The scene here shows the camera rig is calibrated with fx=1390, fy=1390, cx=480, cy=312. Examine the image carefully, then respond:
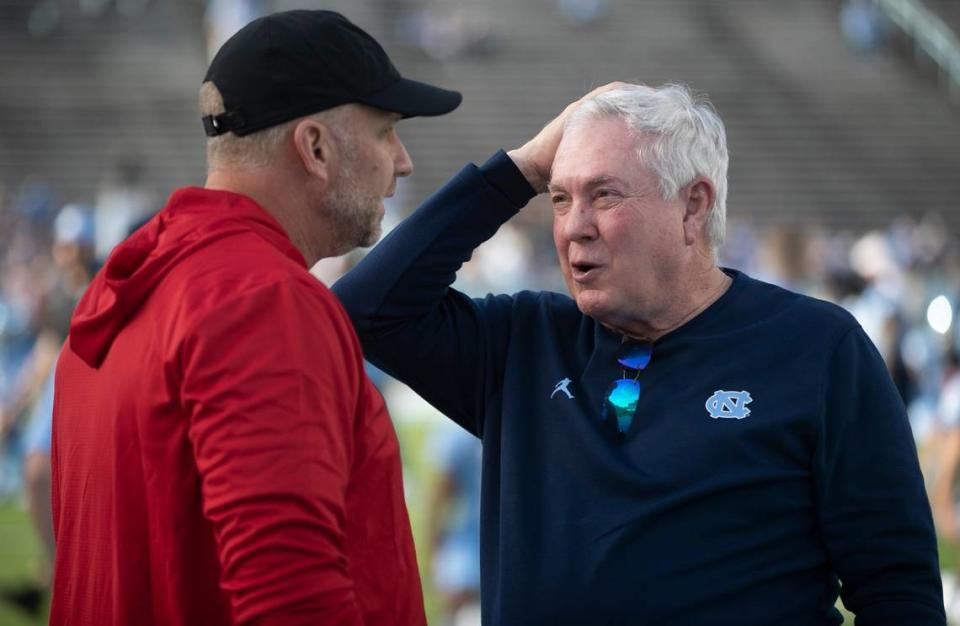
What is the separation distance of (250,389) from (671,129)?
1046mm

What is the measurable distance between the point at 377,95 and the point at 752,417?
2.76 feet

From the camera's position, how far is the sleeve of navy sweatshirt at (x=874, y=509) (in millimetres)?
2318

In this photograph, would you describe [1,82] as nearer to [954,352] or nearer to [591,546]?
[954,352]

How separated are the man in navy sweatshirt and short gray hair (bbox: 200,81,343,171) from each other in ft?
1.89

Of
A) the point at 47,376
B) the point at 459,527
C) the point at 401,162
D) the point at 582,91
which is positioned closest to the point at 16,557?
the point at 47,376

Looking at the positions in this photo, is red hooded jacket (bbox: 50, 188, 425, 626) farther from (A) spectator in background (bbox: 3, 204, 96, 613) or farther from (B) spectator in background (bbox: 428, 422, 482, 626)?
(A) spectator in background (bbox: 3, 204, 96, 613)

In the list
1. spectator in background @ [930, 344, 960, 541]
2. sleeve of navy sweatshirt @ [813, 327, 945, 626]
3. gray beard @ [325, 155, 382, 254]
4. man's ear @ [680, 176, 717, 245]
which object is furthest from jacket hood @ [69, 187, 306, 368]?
spectator in background @ [930, 344, 960, 541]

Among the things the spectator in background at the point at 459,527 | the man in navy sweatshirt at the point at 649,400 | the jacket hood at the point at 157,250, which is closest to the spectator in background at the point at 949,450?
the spectator in background at the point at 459,527

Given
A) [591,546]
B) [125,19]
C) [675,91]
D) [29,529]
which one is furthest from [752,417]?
[125,19]

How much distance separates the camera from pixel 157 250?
201 cm

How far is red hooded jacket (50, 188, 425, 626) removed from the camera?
1778 millimetres

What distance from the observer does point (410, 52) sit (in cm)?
2334

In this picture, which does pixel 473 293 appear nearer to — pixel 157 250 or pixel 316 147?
pixel 316 147

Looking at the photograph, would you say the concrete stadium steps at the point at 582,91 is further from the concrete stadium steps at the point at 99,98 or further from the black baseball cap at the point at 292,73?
the black baseball cap at the point at 292,73
